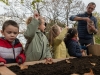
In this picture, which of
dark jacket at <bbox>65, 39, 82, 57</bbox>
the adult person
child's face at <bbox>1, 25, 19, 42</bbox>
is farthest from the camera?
the adult person

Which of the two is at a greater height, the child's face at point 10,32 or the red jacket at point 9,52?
the child's face at point 10,32

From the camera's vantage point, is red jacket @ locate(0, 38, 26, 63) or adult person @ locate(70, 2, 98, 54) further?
adult person @ locate(70, 2, 98, 54)

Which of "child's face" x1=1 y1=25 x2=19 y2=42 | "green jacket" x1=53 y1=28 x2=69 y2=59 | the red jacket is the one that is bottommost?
"green jacket" x1=53 y1=28 x2=69 y2=59

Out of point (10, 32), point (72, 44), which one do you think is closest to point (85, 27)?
point (72, 44)

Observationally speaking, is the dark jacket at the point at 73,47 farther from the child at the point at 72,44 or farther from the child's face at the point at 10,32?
the child's face at the point at 10,32

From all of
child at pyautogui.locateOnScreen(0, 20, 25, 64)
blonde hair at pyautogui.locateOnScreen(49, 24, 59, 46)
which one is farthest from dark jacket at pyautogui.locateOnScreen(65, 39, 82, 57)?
child at pyautogui.locateOnScreen(0, 20, 25, 64)

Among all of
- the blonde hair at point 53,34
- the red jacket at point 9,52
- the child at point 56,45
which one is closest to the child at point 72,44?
the child at point 56,45

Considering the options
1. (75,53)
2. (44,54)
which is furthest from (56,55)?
(44,54)

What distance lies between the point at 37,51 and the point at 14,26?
0.58 m

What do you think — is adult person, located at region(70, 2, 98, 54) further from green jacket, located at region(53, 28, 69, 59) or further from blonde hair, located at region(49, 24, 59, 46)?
green jacket, located at region(53, 28, 69, 59)

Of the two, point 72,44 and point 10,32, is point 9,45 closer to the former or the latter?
point 10,32

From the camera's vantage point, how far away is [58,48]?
12.9ft

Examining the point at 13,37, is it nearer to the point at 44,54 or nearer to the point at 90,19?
the point at 44,54

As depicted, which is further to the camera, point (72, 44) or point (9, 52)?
point (72, 44)
